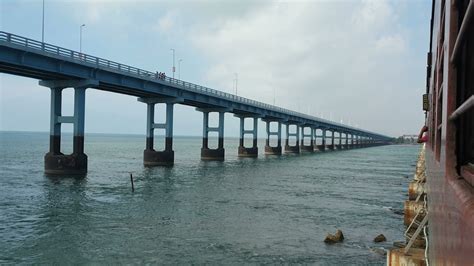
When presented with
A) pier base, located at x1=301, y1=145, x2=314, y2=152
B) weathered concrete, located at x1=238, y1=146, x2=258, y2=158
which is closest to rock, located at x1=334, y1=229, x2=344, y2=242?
weathered concrete, located at x1=238, y1=146, x2=258, y2=158

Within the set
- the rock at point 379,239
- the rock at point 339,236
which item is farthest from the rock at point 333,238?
the rock at point 379,239

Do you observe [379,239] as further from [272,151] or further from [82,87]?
[272,151]

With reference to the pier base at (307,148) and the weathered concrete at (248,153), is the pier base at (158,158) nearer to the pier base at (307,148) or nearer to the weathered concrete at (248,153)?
the weathered concrete at (248,153)

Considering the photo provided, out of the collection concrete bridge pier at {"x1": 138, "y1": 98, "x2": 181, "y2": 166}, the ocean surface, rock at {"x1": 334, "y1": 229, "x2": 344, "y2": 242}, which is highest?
concrete bridge pier at {"x1": 138, "y1": 98, "x2": 181, "y2": 166}

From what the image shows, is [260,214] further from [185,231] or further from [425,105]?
[425,105]

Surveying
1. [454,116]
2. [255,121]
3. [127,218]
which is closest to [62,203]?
[127,218]

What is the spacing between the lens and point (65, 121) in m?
46.0

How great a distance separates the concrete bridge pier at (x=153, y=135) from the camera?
61.2 metres

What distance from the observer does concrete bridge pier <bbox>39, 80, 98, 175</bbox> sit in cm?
4416

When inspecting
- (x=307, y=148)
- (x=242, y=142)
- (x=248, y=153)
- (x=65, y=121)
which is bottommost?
(x=248, y=153)

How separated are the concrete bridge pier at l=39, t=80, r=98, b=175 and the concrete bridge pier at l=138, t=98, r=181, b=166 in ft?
52.1

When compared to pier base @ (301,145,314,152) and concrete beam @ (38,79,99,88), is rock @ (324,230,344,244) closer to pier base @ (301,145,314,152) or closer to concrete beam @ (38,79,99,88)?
concrete beam @ (38,79,99,88)

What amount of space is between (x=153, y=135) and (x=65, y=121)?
17.9 meters

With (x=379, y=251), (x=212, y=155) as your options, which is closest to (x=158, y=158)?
(x=212, y=155)
